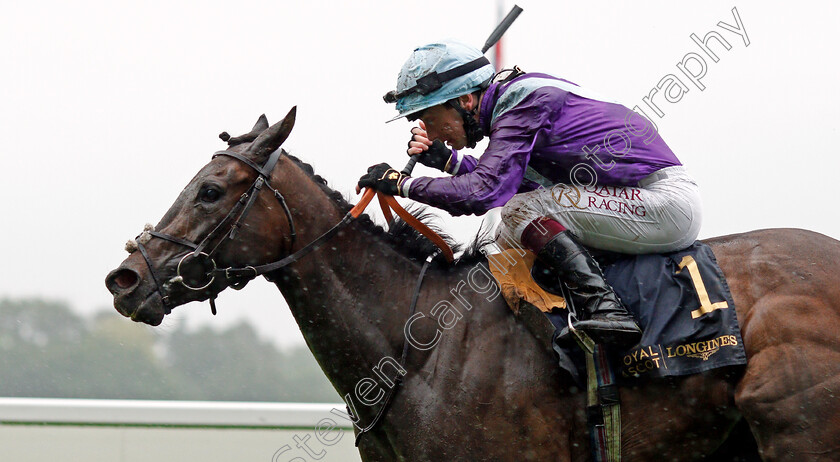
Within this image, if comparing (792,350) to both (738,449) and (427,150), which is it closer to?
(738,449)

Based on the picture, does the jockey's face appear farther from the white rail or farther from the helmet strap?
the white rail

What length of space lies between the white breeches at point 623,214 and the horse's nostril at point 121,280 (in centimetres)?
136

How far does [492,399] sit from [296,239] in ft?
3.06

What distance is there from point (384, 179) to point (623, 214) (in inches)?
34.9

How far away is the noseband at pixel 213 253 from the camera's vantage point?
265 cm

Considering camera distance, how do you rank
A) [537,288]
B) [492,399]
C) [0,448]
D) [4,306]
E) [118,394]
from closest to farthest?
[492,399] → [537,288] → [0,448] → [118,394] → [4,306]

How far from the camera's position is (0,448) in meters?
4.50

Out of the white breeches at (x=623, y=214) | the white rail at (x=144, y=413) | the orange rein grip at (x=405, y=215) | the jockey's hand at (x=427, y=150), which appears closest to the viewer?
the white breeches at (x=623, y=214)

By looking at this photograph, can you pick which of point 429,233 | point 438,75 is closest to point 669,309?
point 429,233

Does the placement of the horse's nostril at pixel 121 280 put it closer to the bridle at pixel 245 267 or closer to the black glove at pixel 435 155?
the bridle at pixel 245 267

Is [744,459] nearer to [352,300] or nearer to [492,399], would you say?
[492,399]

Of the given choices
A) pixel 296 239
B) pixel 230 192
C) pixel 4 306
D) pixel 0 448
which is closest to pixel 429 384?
pixel 296 239

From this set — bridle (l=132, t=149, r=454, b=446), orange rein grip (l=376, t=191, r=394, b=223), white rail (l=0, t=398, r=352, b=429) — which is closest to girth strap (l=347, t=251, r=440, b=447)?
bridle (l=132, t=149, r=454, b=446)

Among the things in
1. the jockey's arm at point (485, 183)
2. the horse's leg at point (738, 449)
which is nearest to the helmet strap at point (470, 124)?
the jockey's arm at point (485, 183)
